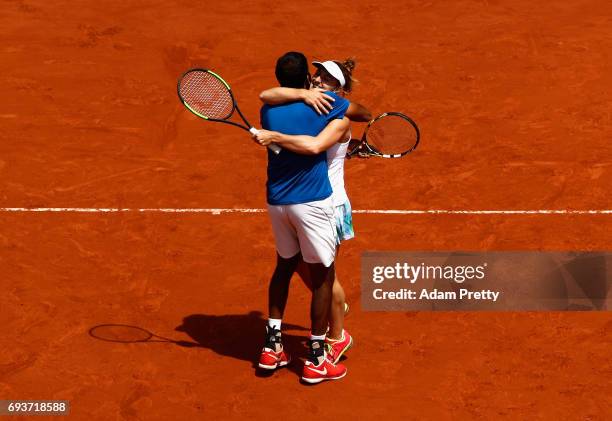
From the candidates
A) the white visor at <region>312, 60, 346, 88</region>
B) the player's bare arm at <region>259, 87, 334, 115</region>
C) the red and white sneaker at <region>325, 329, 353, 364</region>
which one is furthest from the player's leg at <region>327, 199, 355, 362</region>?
the white visor at <region>312, 60, 346, 88</region>

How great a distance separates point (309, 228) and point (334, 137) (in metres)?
0.71

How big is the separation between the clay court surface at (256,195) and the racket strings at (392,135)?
1.63 m

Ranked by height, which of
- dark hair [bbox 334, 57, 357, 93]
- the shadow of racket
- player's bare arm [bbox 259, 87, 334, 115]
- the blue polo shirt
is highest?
dark hair [bbox 334, 57, 357, 93]

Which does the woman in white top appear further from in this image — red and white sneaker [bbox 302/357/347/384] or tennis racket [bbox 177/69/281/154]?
tennis racket [bbox 177/69/281/154]

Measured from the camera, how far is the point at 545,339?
359 inches

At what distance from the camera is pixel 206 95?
859 cm

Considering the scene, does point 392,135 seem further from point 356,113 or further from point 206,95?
point 206,95

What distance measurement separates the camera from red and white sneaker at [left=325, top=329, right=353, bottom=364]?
8.68m

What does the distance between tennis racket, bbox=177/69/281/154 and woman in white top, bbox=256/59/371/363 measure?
564 millimetres

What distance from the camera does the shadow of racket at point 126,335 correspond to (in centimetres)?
906

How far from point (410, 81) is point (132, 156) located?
3.89 m

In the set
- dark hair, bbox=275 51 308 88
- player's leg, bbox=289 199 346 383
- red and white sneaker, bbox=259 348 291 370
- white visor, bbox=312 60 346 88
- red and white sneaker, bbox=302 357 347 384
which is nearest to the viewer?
dark hair, bbox=275 51 308 88

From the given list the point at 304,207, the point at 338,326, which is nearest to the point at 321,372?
the point at 338,326

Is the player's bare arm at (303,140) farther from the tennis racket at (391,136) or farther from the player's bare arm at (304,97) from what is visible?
the tennis racket at (391,136)
